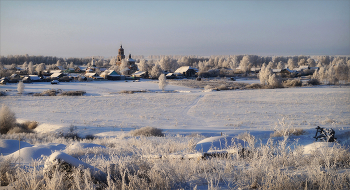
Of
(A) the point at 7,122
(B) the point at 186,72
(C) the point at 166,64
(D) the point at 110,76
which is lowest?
(A) the point at 7,122

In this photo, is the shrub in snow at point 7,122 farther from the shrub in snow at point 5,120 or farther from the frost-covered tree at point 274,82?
the frost-covered tree at point 274,82

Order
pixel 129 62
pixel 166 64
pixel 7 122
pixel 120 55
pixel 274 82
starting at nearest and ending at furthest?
1. pixel 7 122
2. pixel 274 82
3. pixel 129 62
4. pixel 120 55
5. pixel 166 64

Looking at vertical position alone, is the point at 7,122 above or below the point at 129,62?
below

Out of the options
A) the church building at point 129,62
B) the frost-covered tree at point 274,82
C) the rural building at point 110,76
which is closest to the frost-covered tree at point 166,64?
the church building at point 129,62

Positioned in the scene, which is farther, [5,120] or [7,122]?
[7,122]

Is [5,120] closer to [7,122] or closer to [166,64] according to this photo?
[7,122]

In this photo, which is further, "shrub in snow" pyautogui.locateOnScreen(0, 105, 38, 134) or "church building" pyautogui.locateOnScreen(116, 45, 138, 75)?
"church building" pyautogui.locateOnScreen(116, 45, 138, 75)

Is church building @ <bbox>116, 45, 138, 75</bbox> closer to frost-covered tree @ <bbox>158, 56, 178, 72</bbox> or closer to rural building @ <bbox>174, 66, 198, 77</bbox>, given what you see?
frost-covered tree @ <bbox>158, 56, 178, 72</bbox>

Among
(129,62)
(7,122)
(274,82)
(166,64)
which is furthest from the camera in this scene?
(166,64)

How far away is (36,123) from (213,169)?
2095 cm

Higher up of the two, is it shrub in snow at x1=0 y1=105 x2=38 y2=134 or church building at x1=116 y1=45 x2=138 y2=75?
church building at x1=116 y1=45 x2=138 y2=75

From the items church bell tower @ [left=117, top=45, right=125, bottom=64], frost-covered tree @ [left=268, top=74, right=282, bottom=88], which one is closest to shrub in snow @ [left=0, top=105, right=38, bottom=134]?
frost-covered tree @ [left=268, top=74, right=282, bottom=88]

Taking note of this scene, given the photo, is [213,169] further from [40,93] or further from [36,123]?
[40,93]

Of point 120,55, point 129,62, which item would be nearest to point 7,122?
point 129,62
